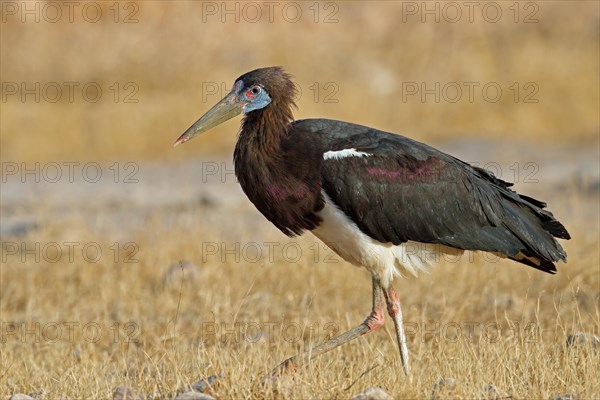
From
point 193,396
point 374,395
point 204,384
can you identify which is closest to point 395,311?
point 204,384

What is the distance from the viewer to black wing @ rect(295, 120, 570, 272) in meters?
5.81

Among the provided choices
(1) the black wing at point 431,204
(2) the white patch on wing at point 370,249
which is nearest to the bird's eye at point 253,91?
(1) the black wing at point 431,204

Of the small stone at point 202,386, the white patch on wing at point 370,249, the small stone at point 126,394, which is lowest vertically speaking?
the small stone at point 126,394

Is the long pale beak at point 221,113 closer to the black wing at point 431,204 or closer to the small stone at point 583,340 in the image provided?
the black wing at point 431,204

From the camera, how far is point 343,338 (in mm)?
5734

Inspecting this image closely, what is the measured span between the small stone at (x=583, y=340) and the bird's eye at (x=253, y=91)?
197 centimetres

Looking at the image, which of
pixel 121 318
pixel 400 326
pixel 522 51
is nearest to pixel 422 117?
pixel 522 51

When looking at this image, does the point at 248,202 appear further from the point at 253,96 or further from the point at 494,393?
the point at 494,393

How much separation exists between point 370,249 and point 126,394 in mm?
1582

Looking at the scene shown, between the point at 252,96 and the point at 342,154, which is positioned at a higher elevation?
the point at 252,96

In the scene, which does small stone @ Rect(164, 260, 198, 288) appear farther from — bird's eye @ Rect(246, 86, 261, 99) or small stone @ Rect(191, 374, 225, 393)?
small stone @ Rect(191, 374, 225, 393)

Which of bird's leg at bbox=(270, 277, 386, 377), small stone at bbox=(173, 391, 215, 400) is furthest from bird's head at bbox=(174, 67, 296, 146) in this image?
small stone at bbox=(173, 391, 215, 400)

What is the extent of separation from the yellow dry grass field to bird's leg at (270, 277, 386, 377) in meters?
0.10

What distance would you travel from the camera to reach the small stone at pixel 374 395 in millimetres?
4410
